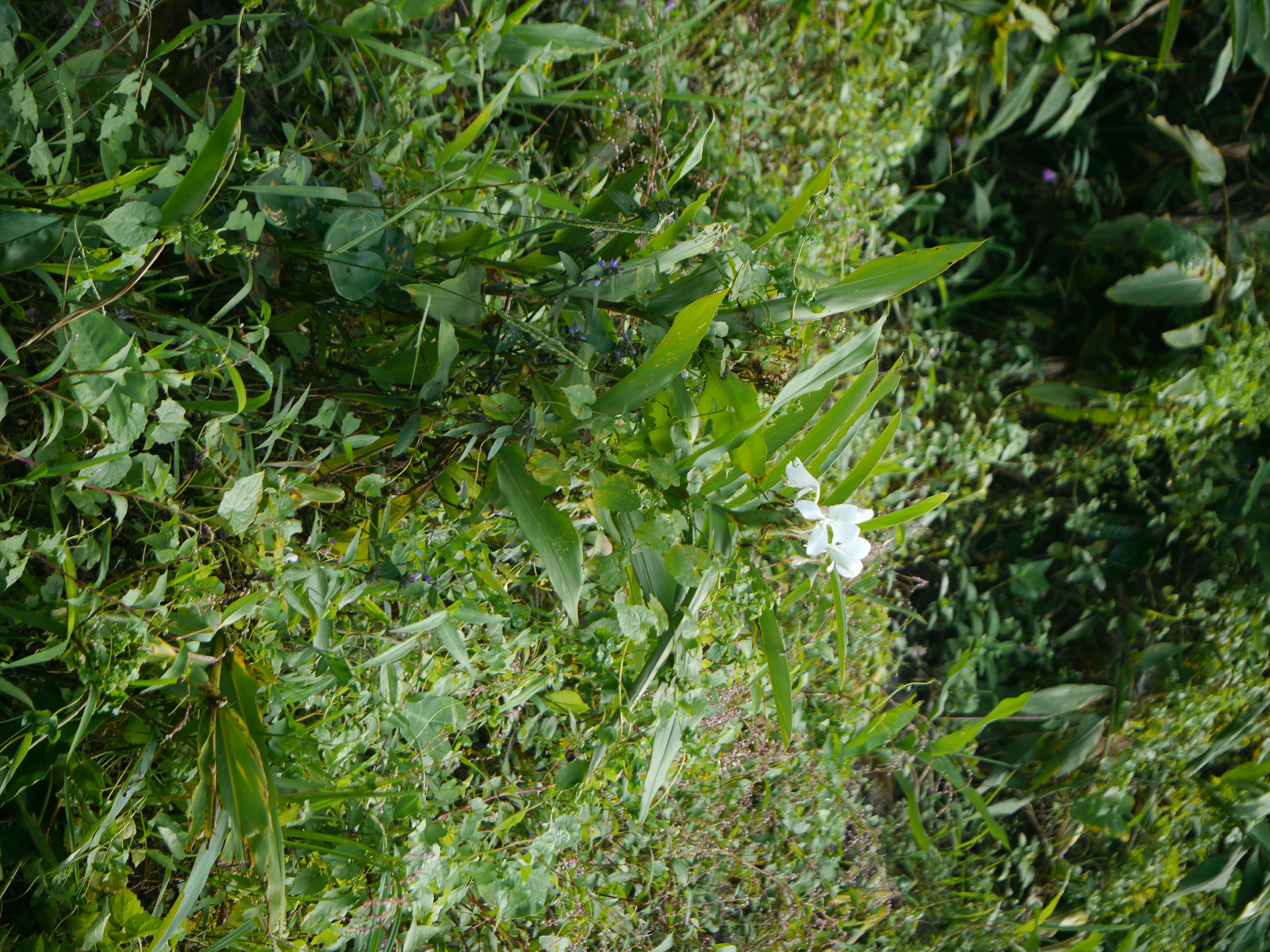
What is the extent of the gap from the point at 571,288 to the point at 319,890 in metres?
0.77

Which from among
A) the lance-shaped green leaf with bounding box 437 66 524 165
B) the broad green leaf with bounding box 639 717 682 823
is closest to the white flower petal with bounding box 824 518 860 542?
the broad green leaf with bounding box 639 717 682 823

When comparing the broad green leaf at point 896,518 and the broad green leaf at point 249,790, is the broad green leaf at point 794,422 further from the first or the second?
the broad green leaf at point 249,790

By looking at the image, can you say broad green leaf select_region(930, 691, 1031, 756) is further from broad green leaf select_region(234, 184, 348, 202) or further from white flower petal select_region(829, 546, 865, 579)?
broad green leaf select_region(234, 184, 348, 202)

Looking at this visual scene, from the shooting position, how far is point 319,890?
3.03 ft

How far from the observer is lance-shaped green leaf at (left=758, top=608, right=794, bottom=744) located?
0.93 meters

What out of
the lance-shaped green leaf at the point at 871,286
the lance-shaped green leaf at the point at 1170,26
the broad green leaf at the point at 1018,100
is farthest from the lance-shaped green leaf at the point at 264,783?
the lance-shaped green leaf at the point at 1170,26

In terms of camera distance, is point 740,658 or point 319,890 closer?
point 319,890

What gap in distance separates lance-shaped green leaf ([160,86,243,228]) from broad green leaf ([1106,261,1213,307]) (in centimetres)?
187

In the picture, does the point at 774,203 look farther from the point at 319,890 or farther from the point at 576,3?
the point at 319,890

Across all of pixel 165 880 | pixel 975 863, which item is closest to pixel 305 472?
pixel 165 880

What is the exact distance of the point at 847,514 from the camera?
0.82m

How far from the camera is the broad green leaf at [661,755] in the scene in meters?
1.06

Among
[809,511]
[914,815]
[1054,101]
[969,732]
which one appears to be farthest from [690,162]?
[1054,101]

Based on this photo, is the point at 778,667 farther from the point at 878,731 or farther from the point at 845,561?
the point at 878,731
